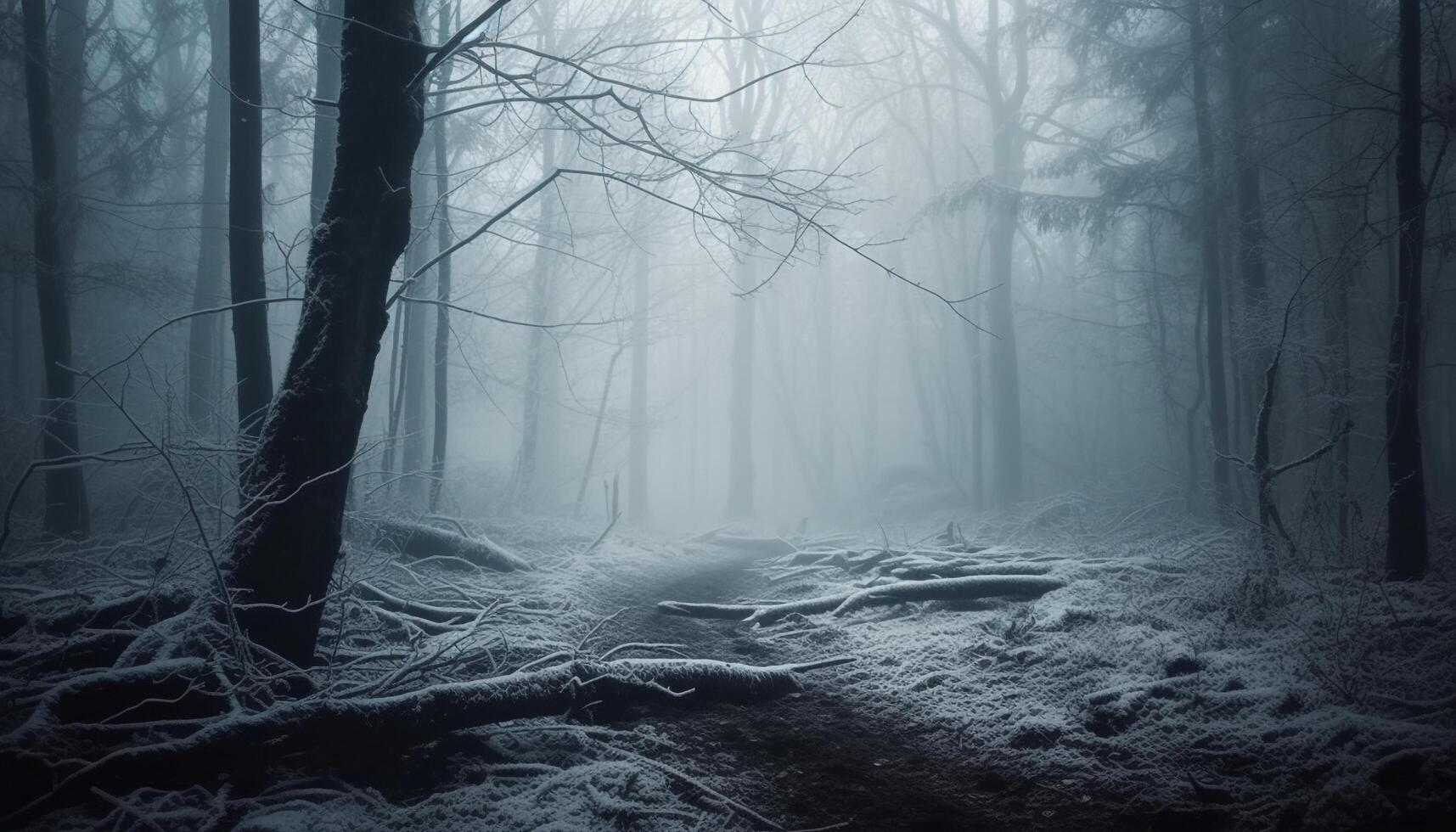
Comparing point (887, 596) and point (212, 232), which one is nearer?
point (887, 596)

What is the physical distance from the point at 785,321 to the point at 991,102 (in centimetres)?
1774

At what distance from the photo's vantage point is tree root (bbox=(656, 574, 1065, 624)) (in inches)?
248

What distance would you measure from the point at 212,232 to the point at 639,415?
1121 centimetres

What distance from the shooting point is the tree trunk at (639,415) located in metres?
20.8

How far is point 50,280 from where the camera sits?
8828 mm

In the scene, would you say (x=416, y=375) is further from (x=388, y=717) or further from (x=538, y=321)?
(x=388, y=717)

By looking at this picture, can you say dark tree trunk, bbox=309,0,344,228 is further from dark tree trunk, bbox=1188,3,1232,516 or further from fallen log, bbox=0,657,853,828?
dark tree trunk, bbox=1188,3,1232,516

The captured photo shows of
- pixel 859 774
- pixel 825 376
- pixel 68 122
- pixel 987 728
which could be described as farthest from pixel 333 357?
pixel 825 376

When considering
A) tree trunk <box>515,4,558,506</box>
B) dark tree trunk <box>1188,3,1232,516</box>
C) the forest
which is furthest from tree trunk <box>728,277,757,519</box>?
dark tree trunk <box>1188,3,1232,516</box>

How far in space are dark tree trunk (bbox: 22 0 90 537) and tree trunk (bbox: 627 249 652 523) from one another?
42.0ft

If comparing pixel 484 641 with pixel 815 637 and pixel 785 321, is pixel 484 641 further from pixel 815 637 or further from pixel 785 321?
pixel 785 321

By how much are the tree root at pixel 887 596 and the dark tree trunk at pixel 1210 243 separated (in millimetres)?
6373

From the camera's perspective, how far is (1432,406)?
65.7 feet

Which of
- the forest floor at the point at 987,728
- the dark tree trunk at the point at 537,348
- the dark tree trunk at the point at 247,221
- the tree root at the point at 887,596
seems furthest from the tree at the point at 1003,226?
the dark tree trunk at the point at 247,221
